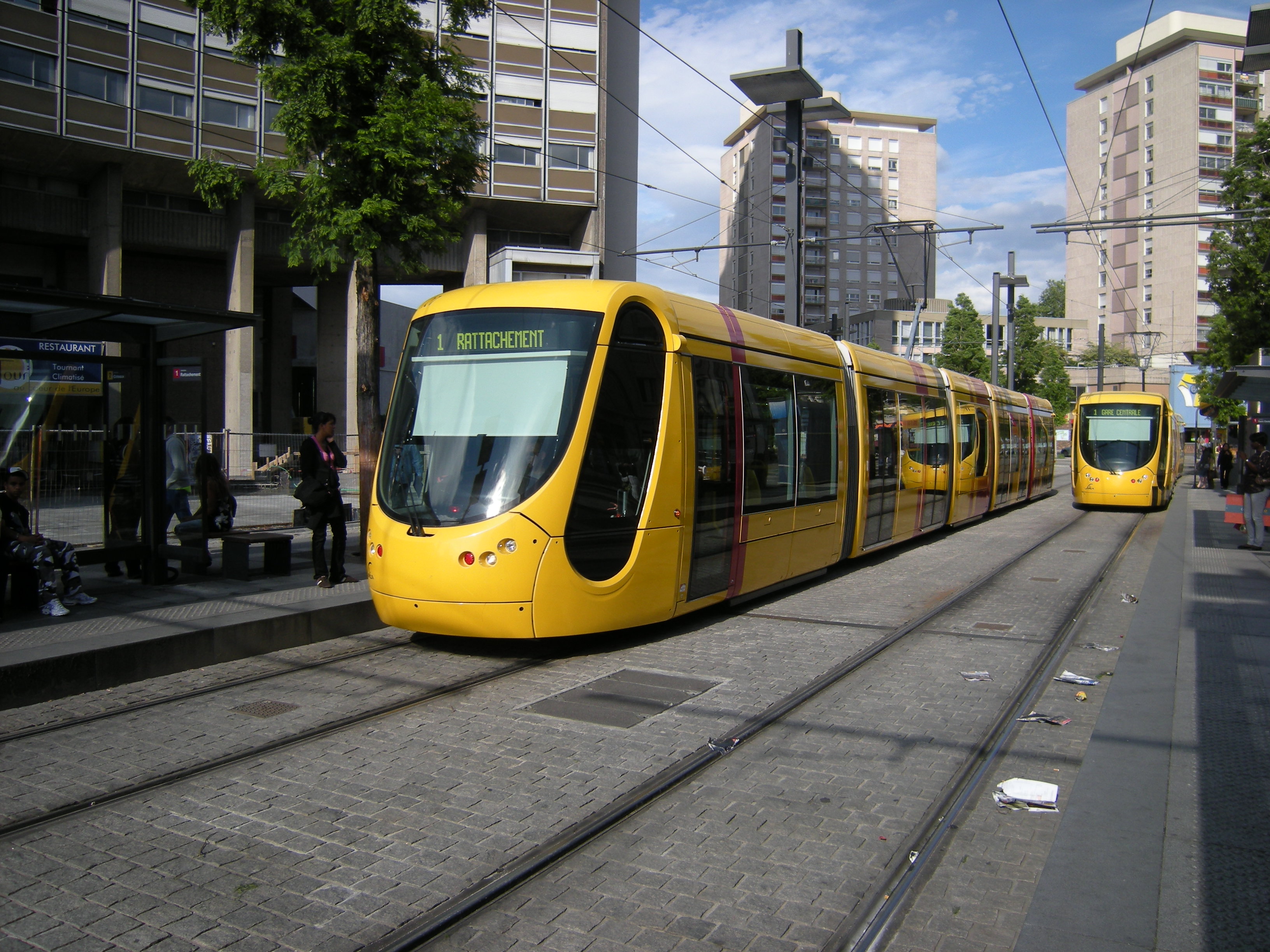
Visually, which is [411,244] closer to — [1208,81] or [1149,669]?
[1149,669]

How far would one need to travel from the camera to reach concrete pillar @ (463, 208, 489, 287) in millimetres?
37062

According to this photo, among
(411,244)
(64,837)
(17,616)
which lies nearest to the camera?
(64,837)

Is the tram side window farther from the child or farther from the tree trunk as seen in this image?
the child

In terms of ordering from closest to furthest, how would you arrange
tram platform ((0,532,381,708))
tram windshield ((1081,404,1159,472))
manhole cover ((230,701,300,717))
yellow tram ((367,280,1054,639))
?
manhole cover ((230,701,300,717)) → tram platform ((0,532,381,708)) → yellow tram ((367,280,1054,639)) → tram windshield ((1081,404,1159,472))

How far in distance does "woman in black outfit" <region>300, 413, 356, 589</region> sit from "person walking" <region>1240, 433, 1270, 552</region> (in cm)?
1264

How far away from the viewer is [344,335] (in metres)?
41.0

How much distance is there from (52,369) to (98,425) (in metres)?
0.68

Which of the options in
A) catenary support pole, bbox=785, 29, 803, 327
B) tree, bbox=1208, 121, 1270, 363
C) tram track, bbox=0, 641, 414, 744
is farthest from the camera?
tree, bbox=1208, 121, 1270, 363

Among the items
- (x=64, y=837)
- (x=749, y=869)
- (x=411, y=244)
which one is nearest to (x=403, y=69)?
(x=411, y=244)

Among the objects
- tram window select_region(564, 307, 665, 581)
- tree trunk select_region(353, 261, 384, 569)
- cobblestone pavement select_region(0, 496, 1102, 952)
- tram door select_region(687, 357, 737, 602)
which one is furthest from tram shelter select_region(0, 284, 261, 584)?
tram door select_region(687, 357, 737, 602)

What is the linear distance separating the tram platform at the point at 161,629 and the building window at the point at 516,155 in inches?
1119

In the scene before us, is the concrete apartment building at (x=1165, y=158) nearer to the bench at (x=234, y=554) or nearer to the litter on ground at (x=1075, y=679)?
the bench at (x=234, y=554)

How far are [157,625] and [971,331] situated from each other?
50.6 meters

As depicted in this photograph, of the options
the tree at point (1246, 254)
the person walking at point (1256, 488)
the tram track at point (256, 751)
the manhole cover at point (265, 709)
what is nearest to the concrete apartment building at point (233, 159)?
the tree at point (1246, 254)
